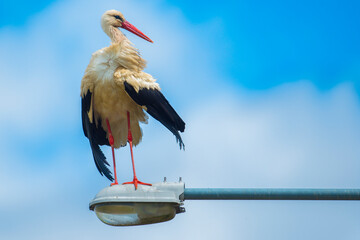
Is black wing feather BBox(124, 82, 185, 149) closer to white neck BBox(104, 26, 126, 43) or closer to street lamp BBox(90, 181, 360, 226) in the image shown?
white neck BBox(104, 26, 126, 43)

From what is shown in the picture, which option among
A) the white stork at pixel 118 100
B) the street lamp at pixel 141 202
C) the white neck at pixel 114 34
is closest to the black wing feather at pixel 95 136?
the white stork at pixel 118 100

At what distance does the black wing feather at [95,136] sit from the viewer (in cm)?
965

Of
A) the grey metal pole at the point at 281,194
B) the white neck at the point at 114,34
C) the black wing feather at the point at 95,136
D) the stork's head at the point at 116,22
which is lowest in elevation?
the grey metal pole at the point at 281,194

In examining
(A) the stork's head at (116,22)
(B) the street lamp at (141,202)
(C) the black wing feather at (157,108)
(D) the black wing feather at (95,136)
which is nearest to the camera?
(B) the street lamp at (141,202)

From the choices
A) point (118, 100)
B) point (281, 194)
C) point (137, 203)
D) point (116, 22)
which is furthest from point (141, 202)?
point (116, 22)

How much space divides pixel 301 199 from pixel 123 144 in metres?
4.78

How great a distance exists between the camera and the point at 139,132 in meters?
10.1

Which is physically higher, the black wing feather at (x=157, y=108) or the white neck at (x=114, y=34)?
the white neck at (x=114, y=34)

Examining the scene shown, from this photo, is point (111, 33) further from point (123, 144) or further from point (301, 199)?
point (301, 199)

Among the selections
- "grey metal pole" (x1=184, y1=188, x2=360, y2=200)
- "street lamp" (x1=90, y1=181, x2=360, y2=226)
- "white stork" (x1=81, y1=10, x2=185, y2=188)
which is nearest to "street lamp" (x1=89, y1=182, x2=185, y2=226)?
"street lamp" (x1=90, y1=181, x2=360, y2=226)

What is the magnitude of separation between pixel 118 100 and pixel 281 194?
13.5 ft

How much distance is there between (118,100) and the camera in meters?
9.52

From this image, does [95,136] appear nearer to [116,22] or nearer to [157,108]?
[157,108]

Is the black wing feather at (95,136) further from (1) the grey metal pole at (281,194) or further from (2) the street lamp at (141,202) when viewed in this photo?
(1) the grey metal pole at (281,194)
